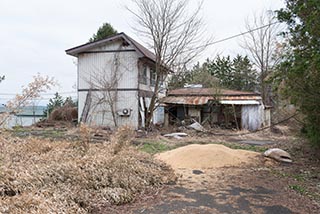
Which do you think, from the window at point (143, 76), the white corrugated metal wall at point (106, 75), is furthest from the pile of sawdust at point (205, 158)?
the window at point (143, 76)

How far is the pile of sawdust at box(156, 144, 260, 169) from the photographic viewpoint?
7516 mm

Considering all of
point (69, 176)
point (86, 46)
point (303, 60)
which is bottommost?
point (69, 176)

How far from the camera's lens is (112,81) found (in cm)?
1571

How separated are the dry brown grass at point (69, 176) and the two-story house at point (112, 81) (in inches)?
368

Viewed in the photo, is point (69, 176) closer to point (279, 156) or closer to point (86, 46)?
point (279, 156)

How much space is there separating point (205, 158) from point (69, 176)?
4364 millimetres

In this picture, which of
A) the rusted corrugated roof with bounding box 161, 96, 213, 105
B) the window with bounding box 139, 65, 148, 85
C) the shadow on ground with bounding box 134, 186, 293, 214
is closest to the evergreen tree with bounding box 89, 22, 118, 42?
the window with bounding box 139, 65, 148, 85

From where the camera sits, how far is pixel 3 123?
5375 mm

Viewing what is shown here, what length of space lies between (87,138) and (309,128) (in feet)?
21.3

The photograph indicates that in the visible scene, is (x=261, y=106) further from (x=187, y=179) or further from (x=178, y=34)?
(x=187, y=179)

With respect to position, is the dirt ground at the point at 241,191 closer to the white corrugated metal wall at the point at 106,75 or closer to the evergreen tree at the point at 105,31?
the white corrugated metal wall at the point at 106,75

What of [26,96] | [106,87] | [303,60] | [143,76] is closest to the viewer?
[26,96]

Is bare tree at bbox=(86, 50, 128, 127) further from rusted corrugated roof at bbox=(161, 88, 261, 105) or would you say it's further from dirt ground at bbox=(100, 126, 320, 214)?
dirt ground at bbox=(100, 126, 320, 214)

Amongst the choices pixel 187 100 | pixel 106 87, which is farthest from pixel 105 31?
pixel 187 100
